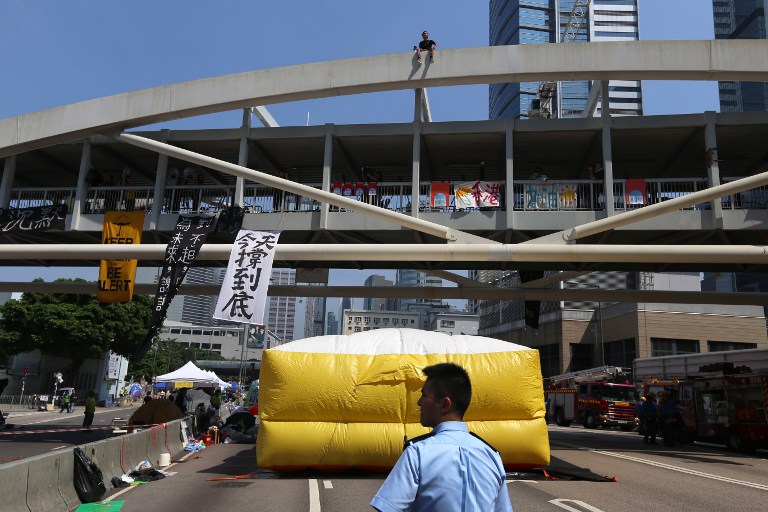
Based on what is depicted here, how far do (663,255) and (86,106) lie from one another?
633 inches

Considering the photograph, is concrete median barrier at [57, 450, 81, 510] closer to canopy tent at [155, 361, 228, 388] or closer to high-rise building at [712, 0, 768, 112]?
canopy tent at [155, 361, 228, 388]

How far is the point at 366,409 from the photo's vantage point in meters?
10.8

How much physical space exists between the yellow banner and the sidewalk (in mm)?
5936

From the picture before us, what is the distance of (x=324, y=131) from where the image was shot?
19.4 meters

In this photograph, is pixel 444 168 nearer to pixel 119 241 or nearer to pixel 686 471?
pixel 119 241

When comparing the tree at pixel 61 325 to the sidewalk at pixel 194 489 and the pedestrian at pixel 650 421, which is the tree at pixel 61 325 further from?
the pedestrian at pixel 650 421

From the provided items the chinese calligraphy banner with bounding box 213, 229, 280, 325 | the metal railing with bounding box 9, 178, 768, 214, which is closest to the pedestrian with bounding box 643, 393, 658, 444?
the metal railing with bounding box 9, 178, 768, 214

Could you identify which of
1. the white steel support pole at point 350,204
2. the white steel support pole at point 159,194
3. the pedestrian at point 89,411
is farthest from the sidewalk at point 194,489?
the pedestrian at point 89,411

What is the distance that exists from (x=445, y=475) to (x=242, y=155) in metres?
17.7

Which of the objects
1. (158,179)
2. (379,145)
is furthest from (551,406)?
(158,179)

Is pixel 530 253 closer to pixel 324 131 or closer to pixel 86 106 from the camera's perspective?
pixel 324 131

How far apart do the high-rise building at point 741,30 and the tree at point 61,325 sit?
144m

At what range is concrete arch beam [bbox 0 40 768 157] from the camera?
589 inches

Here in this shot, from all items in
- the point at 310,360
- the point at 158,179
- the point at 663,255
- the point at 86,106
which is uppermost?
the point at 86,106
